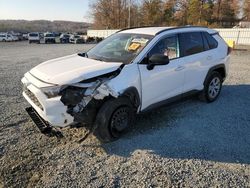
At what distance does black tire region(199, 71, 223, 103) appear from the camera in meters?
6.23

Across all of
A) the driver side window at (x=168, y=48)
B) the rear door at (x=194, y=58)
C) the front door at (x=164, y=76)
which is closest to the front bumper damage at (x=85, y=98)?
the front door at (x=164, y=76)

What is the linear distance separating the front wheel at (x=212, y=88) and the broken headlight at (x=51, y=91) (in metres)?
3.66

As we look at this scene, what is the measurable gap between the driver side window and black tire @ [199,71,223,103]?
137 centimetres

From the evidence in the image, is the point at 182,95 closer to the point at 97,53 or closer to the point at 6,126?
the point at 97,53

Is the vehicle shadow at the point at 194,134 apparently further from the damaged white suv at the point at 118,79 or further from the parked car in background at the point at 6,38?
the parked car in background at the point at 6,38

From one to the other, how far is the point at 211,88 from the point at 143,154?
315 cm

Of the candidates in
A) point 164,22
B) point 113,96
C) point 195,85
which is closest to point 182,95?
point 195,85

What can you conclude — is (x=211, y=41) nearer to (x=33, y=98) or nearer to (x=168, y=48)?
(x=168, y=48)

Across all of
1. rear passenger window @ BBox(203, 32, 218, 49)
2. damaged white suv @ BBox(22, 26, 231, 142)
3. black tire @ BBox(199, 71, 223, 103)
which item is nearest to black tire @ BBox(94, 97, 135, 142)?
damaged white suv @ BBox(22, 26, 231, 142)

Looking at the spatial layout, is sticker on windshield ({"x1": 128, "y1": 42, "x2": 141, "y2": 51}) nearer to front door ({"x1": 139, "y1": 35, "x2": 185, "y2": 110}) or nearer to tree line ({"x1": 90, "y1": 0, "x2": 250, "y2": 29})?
front door ({"x1": 139, "y1": 35, "x2": 185, "y2": 110})

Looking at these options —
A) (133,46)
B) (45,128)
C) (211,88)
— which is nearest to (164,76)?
(133,46)

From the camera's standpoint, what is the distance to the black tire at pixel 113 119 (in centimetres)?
415

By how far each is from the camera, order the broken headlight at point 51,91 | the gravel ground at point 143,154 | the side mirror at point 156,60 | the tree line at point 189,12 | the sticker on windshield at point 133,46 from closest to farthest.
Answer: the gravel ground at point 143,154, the broken headlight at point 51,91, the side mirror at point 156,60, the sticker on windshield at point 133,46, the tree line at point 189,12

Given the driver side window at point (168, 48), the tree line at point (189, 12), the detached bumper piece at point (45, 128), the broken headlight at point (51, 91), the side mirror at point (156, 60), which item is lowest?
the detached bumper piece at point (45, 128)
